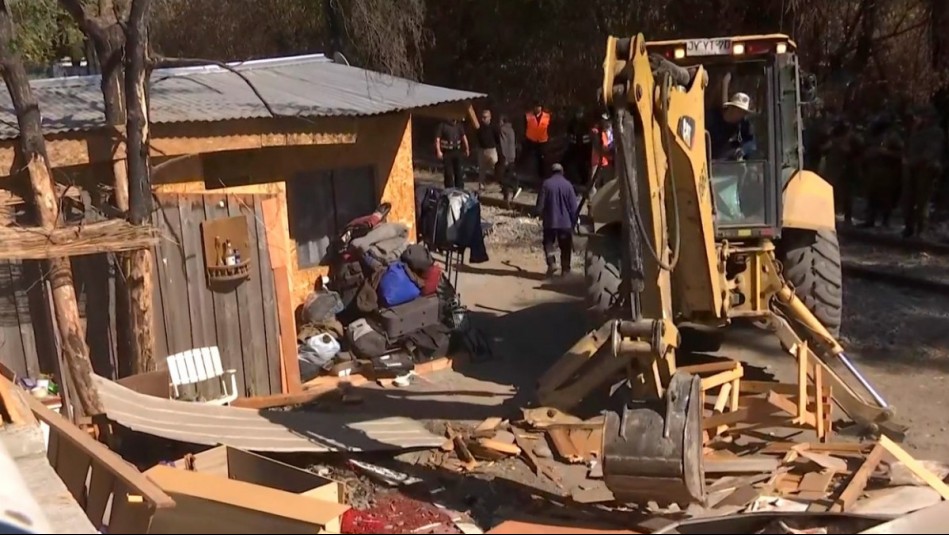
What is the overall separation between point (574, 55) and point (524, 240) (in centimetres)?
830

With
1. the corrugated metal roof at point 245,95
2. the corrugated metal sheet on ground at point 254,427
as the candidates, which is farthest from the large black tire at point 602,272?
the corrugated metal roof at point 245,95

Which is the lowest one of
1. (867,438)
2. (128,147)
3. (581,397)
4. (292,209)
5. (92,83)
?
(867,438)

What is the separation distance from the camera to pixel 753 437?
26.4 feet

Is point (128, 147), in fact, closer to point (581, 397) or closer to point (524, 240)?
point (581, 397)

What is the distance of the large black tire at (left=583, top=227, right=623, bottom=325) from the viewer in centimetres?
913

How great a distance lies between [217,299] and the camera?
31.3ft

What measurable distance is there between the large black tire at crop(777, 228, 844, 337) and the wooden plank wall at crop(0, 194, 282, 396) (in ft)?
14.8

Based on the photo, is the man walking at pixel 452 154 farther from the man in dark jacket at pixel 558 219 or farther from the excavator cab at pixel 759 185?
the excavator cab at pixel 759 185

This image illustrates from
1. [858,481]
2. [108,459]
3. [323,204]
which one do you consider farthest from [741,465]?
[323,204]

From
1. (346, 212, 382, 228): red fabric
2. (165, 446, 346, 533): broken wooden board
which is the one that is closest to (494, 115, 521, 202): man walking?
(346, 212, 382, 228): red fabric

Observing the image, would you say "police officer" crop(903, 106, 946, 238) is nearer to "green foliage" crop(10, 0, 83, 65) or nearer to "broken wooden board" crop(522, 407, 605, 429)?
"broken wooden board" crop(522, 407, 605, 429)

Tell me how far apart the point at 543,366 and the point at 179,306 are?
3.40 meters

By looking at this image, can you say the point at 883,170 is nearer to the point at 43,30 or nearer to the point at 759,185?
the point at 759,185

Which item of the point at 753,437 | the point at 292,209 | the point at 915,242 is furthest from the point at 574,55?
the point at 753,437
